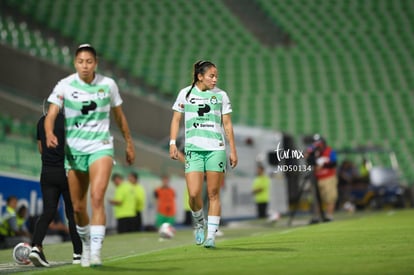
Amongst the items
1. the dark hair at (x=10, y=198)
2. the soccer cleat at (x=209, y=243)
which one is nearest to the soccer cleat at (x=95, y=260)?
the soccer cleat at (x=209, y=243)

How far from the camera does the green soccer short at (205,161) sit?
11.6m

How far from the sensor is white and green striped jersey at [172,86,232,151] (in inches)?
457

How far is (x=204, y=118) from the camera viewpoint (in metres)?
11.6

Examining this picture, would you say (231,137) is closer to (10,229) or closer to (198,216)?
(198,216)

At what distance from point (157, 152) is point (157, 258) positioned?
2050 centimetres

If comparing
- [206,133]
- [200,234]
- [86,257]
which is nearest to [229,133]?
[206,133]

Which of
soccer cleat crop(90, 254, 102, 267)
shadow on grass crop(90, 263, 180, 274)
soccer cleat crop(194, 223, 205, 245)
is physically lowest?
shadow on grass crop(90, 263, 180, 274)

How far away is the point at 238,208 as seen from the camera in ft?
101

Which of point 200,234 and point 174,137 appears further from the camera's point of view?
point 200,234

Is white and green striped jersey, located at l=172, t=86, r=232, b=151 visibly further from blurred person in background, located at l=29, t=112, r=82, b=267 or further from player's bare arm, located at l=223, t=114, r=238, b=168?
blurred person in background, located at l=29, t=112, r=82, b=267

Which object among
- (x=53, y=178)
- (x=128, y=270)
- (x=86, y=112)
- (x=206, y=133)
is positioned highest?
(x=206, y=133)

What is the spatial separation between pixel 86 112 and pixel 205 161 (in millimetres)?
2674

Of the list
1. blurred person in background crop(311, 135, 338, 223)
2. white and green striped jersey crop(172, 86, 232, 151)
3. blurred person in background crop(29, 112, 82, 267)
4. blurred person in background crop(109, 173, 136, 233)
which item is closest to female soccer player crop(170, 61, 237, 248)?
white and green striped jersey crop(172, 86, 232, 151)

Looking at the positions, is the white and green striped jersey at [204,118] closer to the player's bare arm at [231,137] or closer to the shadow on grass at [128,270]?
the player's bare arm at [231,137]
